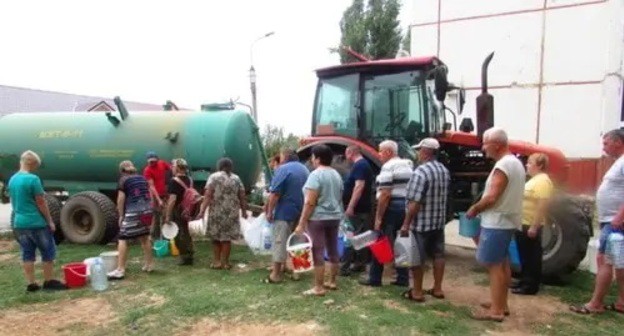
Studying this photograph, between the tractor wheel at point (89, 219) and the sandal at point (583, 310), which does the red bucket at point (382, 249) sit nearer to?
the sandal at point (583, 310)

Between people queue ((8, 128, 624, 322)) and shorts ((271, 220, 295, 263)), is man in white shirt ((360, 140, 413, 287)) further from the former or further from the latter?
shorts ((271, 220, 295, 263))

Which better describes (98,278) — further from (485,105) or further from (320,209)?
(485,105)

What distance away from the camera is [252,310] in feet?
16.8

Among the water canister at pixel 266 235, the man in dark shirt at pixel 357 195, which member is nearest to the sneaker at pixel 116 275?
the water canister at pixel 266 235

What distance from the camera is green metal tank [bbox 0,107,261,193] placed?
8.74 m

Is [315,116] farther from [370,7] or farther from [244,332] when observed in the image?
[370,7]

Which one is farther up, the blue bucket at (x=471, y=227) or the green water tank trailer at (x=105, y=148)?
the green water tank trailer at (x=105, y=148)

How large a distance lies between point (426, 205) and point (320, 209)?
42.9 inches

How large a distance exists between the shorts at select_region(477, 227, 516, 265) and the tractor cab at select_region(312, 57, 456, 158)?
2227 mm

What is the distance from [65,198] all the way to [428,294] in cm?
722

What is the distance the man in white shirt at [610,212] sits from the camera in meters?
4.95

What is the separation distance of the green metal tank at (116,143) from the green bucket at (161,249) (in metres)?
1.31

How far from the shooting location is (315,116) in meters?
7.70

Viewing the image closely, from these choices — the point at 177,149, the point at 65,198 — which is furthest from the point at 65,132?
the point at 177,149
